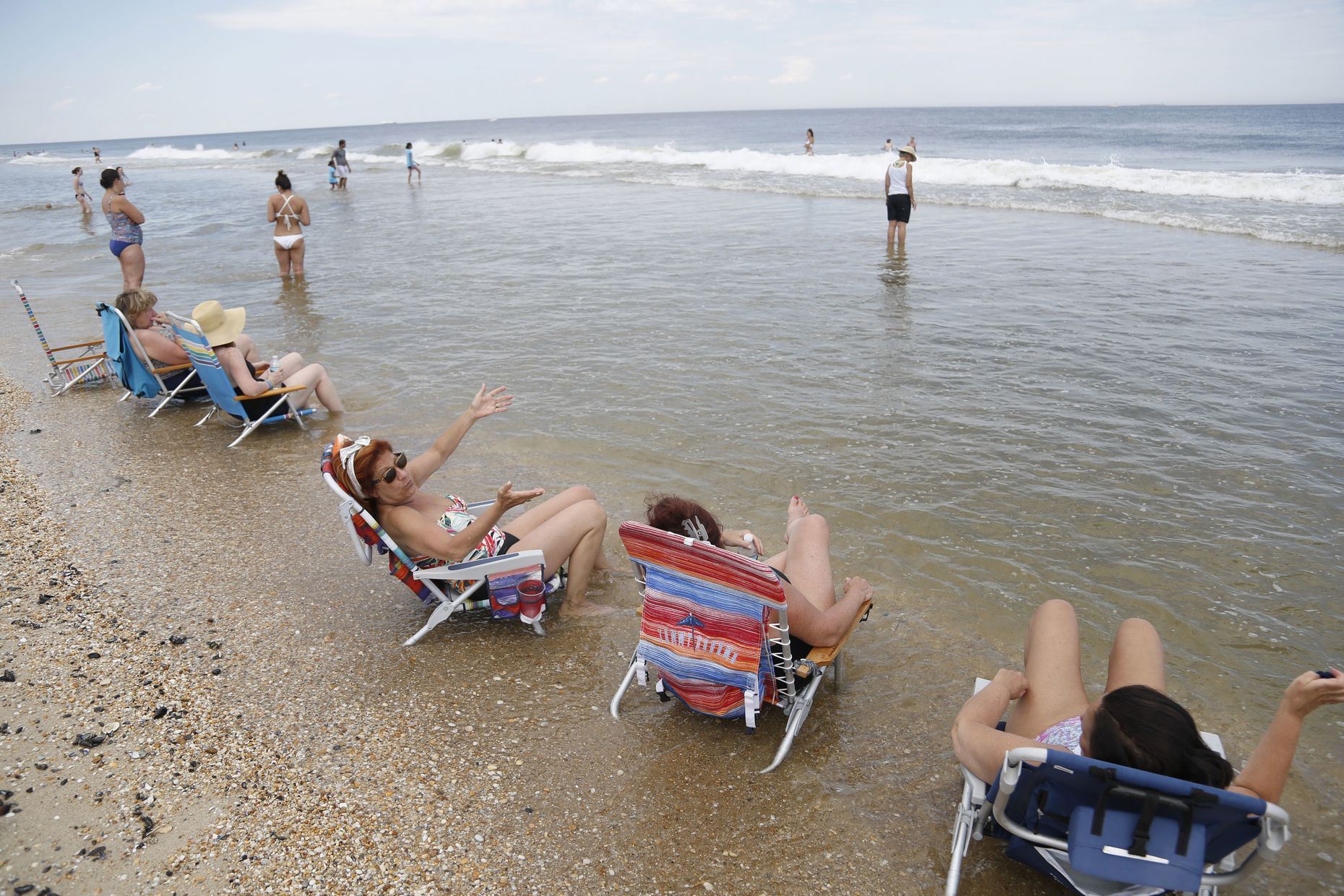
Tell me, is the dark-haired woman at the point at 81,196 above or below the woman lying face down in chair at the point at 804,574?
above

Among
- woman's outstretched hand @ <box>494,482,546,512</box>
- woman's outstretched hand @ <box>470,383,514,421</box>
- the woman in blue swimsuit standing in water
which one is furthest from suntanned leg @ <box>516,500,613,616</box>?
the woman in blue swimsuit standing in water

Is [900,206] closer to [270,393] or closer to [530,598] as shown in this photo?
[270,393]

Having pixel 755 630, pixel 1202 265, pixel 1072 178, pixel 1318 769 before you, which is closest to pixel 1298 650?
pixel 1318 769

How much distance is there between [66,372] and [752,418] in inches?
278

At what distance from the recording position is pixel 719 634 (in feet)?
10.7

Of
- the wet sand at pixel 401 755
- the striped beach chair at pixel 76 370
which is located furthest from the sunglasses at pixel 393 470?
the striped beach chair at pixel 76 370

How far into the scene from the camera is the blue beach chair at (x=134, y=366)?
714 centimetres

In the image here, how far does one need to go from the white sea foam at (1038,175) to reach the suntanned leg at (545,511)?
20261 mm

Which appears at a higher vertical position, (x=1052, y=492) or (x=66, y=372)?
(x=66, y=372)

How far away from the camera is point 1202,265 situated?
11945mm

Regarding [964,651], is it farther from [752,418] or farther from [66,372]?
[66,372]

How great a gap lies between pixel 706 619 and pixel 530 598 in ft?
3.90

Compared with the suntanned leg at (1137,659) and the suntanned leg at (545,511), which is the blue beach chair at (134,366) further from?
the suntanned leg at (1137,659)

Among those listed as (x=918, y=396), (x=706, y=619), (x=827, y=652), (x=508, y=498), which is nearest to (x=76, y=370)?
(x=508, y=498)
